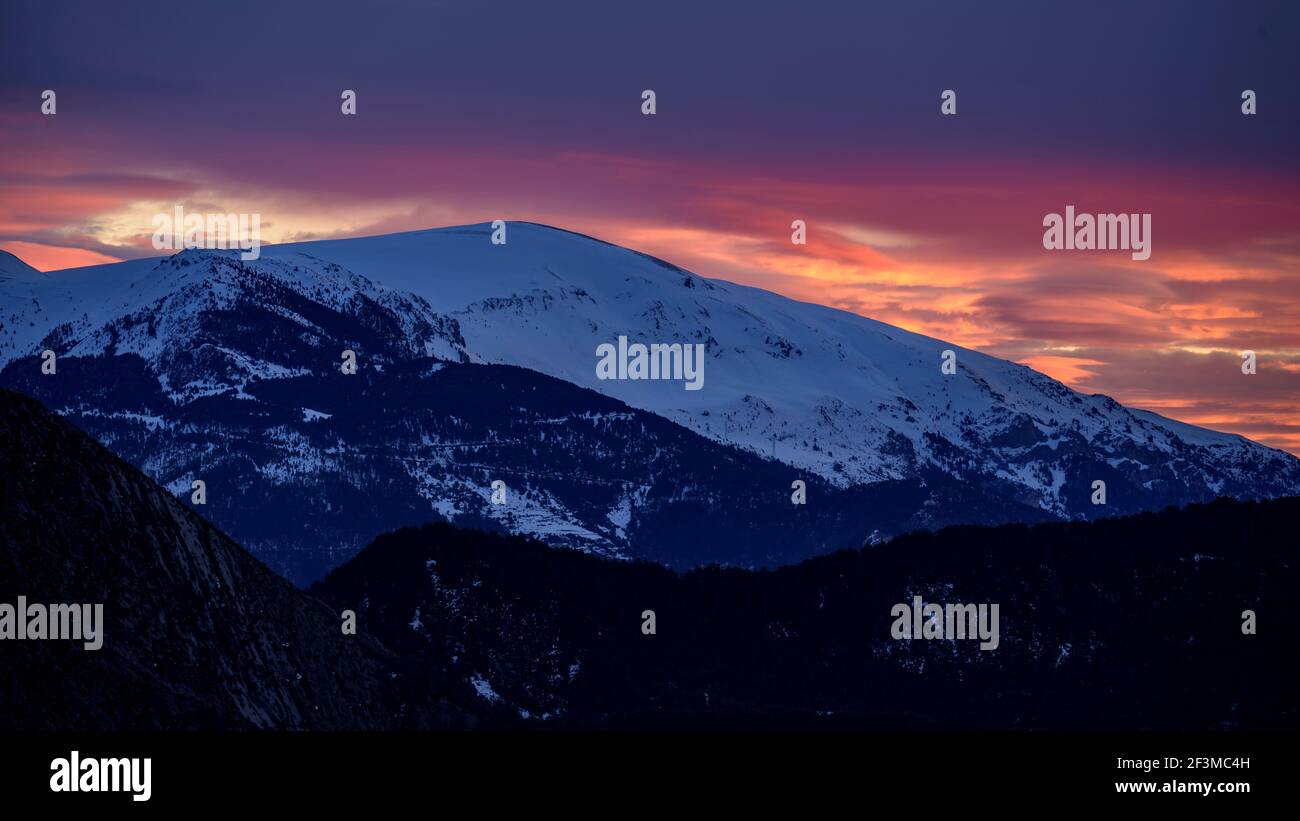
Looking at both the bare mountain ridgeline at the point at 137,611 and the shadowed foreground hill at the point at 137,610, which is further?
the bare mountain ridgeline at the point at 137,611

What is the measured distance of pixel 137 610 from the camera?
168250mm

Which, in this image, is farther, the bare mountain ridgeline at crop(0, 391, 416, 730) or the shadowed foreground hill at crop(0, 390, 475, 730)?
the bare mountain ridgeline at crop(0, 391, 416, 730)

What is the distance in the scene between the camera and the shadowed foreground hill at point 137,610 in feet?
488

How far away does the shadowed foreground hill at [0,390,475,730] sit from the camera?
148750 mm
